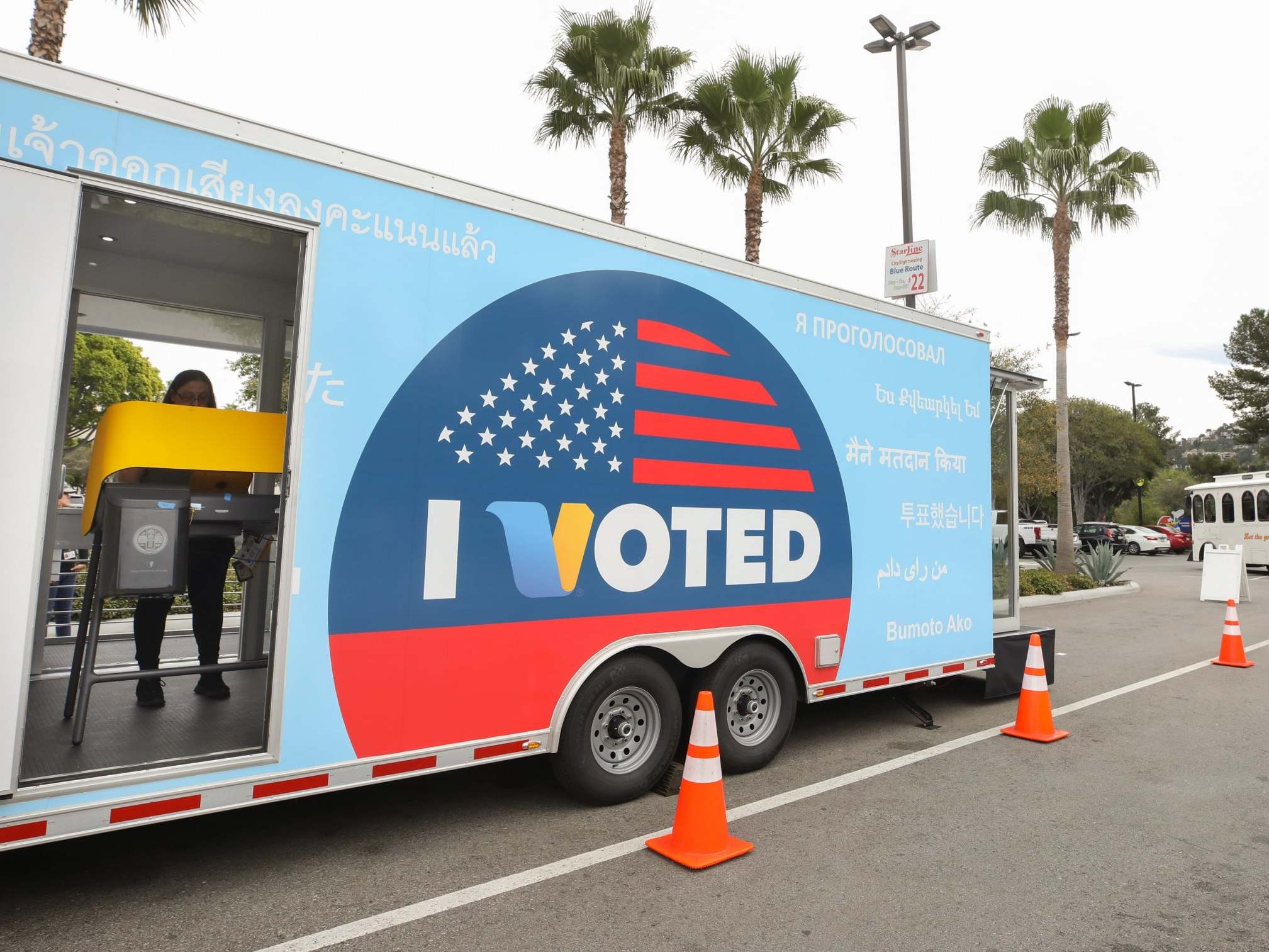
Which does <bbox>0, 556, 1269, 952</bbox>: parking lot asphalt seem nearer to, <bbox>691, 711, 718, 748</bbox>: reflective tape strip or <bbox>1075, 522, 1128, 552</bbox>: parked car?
<bbox>691, 711, 718, 748</bbox>: reflective tape strip

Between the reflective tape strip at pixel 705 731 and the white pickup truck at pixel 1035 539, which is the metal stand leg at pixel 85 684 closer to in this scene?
the reflective tape strip at pixel 705 731

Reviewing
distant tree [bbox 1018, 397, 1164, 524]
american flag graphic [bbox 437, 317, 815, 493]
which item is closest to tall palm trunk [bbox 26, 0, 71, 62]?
american flag graphic [bbox 437, 317, 815, 493]

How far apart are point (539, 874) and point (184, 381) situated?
3503 millimetres

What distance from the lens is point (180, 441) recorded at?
385 centimetres

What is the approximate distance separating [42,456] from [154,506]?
0.94 m

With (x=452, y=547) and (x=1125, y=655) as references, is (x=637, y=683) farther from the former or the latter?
(x=1125, y=655)

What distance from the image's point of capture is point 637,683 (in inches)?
169

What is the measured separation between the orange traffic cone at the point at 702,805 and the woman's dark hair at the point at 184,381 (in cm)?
352

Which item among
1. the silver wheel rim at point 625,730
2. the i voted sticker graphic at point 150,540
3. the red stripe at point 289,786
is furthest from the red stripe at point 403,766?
the i voted sticker graphic at point 150,540

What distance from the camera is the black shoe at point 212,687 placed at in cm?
473

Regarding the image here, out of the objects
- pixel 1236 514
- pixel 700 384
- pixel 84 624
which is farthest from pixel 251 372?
pixel 1236 514

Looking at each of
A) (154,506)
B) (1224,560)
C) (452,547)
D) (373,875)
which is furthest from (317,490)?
(1224,560)

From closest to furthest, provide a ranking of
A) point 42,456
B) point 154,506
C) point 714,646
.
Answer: point 42,456 < point 154,506 < point 714,646

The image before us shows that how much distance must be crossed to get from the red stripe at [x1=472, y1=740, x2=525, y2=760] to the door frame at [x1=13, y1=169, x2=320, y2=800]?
897 millimetres
